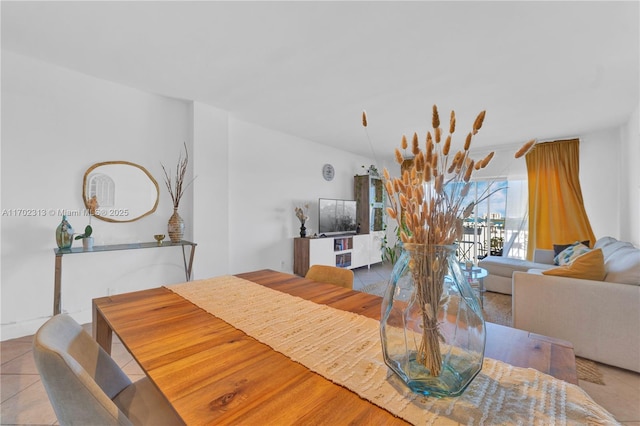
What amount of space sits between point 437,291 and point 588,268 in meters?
2.45

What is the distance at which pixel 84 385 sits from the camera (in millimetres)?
582

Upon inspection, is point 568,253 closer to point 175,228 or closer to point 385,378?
point 385,378

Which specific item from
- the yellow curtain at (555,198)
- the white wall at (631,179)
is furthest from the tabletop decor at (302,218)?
the white wall at (631,179)

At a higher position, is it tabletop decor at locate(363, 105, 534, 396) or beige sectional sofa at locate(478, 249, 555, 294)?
tabletop decor at locate(363, 105, 534, 396)

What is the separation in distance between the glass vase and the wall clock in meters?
4.57

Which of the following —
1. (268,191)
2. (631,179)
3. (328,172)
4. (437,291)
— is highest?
(328,172)

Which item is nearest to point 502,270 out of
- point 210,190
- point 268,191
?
point 268,191

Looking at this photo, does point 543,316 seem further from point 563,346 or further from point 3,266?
point 3,266

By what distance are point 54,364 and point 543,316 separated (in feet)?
9.69

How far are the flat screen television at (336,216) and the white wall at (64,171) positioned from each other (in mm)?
2450

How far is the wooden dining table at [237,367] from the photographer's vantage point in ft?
1.78

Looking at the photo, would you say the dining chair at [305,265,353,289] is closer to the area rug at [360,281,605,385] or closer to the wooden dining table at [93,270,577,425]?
the wooden dining table at [93,270,577,425]

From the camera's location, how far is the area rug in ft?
6.22

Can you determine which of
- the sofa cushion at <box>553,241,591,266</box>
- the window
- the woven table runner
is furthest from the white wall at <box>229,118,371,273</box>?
the sofa cushion at <box>553,241,591,266</box>
